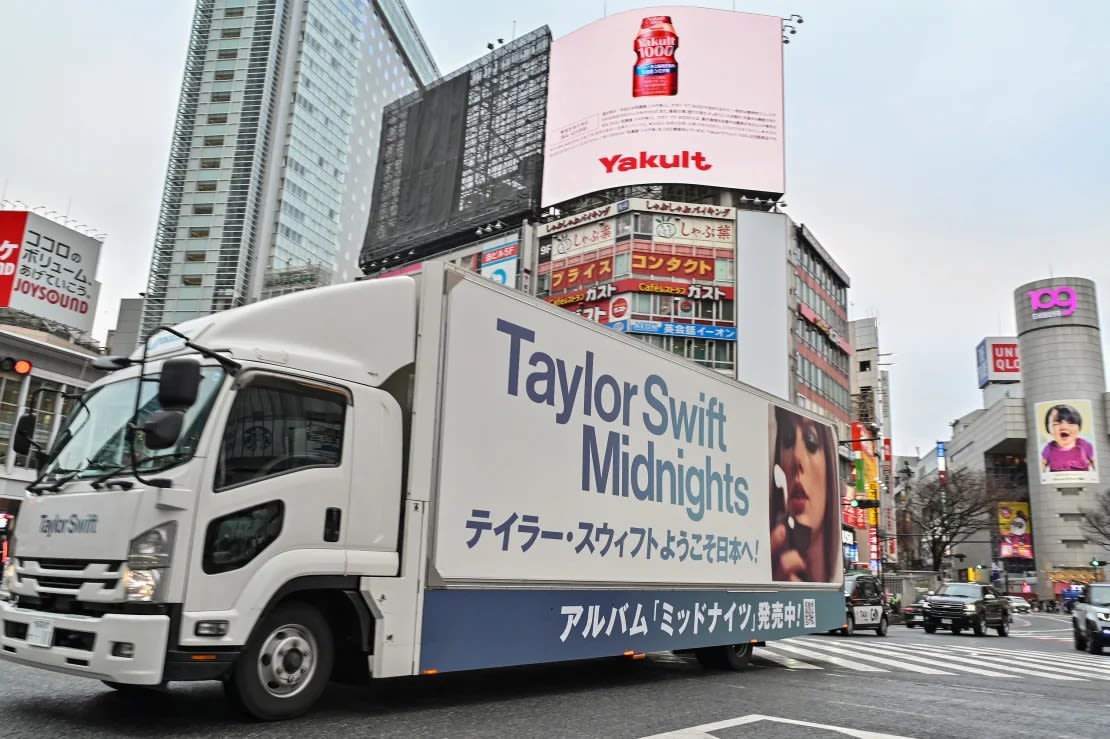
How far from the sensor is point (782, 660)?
508 inches

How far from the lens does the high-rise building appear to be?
80250 millimetres

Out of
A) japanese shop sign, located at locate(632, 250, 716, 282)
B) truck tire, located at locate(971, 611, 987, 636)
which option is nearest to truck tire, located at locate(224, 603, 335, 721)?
truck tire, located at locate(971, 611, 987, 636)

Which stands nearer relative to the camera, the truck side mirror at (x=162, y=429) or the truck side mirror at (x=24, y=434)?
the truck side mirror at (x=162, y=429)

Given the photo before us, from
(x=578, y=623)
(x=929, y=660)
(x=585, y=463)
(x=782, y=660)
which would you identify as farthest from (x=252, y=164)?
(x=578, y=623)

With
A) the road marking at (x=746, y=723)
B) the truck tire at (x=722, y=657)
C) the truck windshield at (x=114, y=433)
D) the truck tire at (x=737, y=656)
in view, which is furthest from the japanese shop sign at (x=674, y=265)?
the truck windshield at (x=114, y=433)

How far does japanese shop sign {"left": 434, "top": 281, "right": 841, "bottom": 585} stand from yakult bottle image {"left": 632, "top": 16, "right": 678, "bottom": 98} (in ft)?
152

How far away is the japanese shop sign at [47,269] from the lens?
124ft

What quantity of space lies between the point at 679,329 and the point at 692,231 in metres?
7.05

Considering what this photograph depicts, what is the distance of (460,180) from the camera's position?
62.2 m

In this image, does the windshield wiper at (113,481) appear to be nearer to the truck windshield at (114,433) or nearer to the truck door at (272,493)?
the truck windshield at (114,433)

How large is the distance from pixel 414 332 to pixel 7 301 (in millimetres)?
38958

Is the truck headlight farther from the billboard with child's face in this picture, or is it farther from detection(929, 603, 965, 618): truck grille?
the billboard with child's face

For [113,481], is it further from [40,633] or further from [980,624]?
[980,624]

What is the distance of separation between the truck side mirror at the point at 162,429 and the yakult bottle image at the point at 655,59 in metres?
51.6
